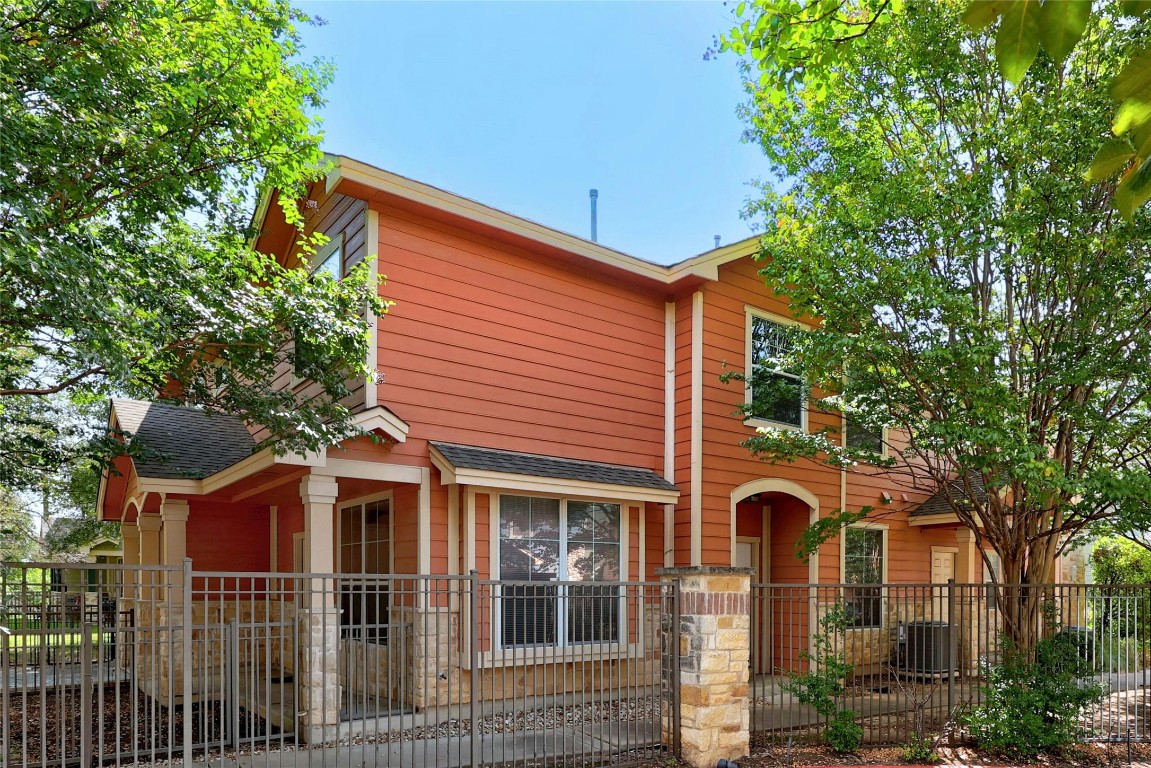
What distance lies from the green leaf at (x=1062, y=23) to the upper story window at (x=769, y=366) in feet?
33.6

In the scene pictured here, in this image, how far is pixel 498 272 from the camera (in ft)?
34.3

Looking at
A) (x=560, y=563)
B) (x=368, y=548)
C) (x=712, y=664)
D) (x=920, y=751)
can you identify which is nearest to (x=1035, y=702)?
(x=920, y=751)

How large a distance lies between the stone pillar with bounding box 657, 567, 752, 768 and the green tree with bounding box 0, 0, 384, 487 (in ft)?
13.0

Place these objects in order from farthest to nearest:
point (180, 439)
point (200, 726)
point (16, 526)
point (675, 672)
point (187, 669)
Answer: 1. point (16, 526)
2. point (180, 439)
3. point (200, 726)
4. point (675, 672)
5. point (187, 669)

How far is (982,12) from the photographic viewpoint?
1.51m

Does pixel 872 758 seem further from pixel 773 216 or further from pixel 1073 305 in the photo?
pixel 773 216

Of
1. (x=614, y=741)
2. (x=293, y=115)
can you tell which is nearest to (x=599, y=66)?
(x=293, y=115)

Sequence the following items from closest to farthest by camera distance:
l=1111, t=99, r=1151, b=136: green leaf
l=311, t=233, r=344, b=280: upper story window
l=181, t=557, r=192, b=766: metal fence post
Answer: l=1111, t=99, r=1151, b=136: green leaf < l=181, t=557, r=192, b=766: metal fence post < l=311, t=233, r=344, b=280: upper story window

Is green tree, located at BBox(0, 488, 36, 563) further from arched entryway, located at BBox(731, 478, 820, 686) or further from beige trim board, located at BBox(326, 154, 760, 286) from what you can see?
arched entryway, located at BBox(731, 478, 820, 686)

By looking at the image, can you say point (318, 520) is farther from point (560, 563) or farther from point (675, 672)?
point (675, 672)

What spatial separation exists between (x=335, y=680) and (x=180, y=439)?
6.46 metres

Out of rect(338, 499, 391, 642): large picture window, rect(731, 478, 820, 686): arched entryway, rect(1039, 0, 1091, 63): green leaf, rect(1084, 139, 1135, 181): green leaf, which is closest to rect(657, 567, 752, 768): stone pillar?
rect(338, 499, 391, 642): large picture window

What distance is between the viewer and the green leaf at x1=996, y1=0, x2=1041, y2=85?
146cm

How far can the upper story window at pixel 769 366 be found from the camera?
12.0m
